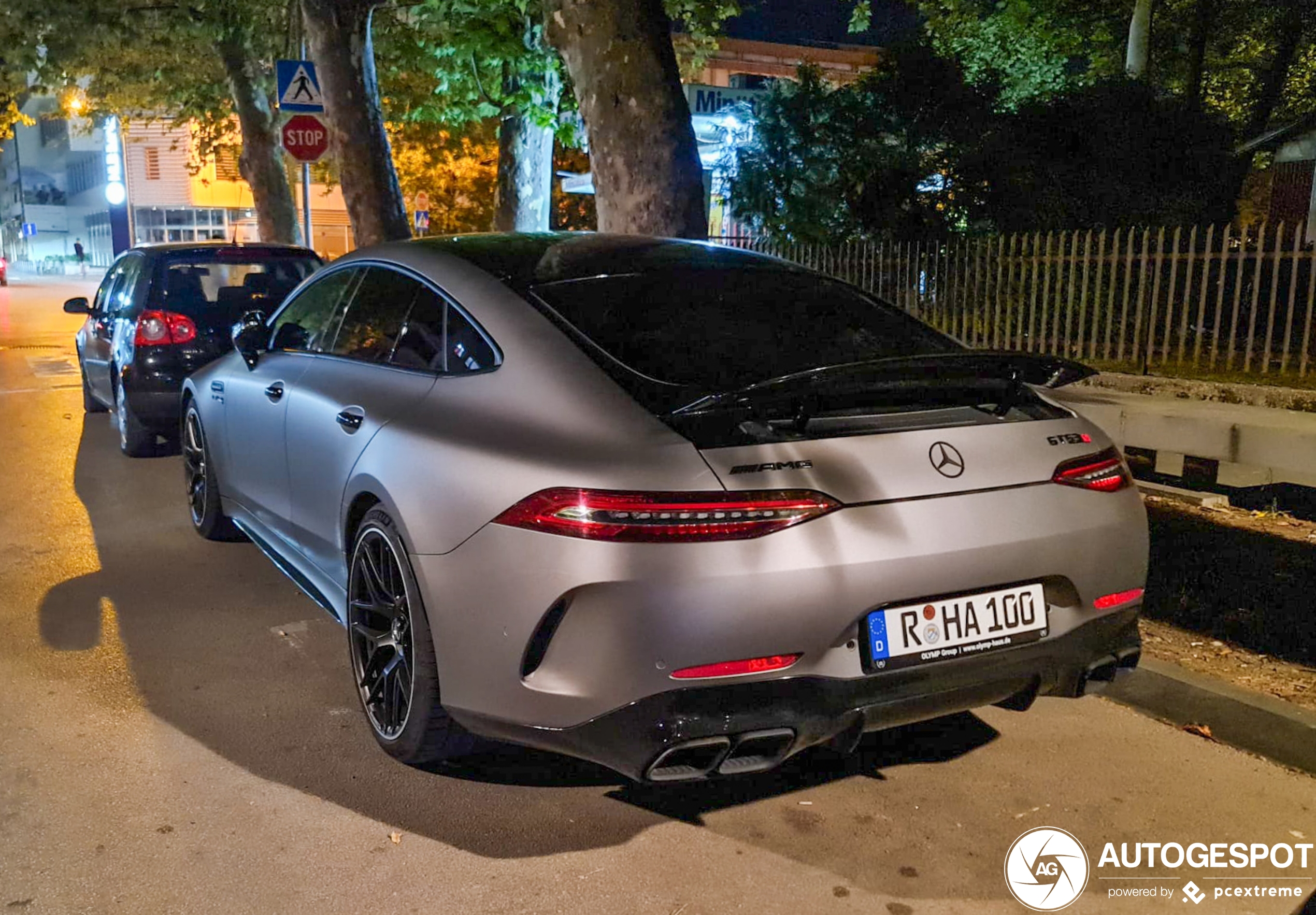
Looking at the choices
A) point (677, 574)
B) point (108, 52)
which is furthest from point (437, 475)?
point (108, 52)

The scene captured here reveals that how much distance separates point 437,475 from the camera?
3.32m

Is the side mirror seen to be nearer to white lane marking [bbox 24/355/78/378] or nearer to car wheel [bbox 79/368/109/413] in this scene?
car wheel [bbox 79/368/109/413]

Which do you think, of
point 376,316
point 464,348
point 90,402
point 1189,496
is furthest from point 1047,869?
point 90,402

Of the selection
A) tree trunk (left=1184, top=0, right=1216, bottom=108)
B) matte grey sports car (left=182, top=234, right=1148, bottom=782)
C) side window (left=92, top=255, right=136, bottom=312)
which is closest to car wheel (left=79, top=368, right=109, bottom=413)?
side window (left=92, top=255, right=136, bottom=312)

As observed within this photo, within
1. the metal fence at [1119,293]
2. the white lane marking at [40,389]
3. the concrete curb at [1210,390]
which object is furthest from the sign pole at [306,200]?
the concrete curb at [1210,390]

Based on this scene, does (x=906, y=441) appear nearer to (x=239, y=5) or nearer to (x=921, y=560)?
(x=921, y=560)

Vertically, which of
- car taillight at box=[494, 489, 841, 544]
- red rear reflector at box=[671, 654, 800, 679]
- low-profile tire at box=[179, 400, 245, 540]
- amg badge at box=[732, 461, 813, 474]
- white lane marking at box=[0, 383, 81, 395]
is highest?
amg badge at box=[732, 461, 813, 474]

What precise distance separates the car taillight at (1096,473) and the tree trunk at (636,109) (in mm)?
5494

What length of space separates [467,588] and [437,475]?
0.35 meters

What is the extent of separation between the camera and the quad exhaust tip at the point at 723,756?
290 cm

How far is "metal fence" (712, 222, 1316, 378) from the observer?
9.47m

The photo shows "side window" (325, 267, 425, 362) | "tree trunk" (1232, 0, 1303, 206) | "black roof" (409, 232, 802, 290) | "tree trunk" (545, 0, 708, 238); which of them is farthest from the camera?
"tree trunk" (1232, 0, 1303, 206)

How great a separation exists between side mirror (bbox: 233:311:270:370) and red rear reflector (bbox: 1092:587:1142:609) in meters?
3.52

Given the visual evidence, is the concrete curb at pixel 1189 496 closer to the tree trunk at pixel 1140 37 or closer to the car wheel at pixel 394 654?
the car wheel at pixel 394 654
